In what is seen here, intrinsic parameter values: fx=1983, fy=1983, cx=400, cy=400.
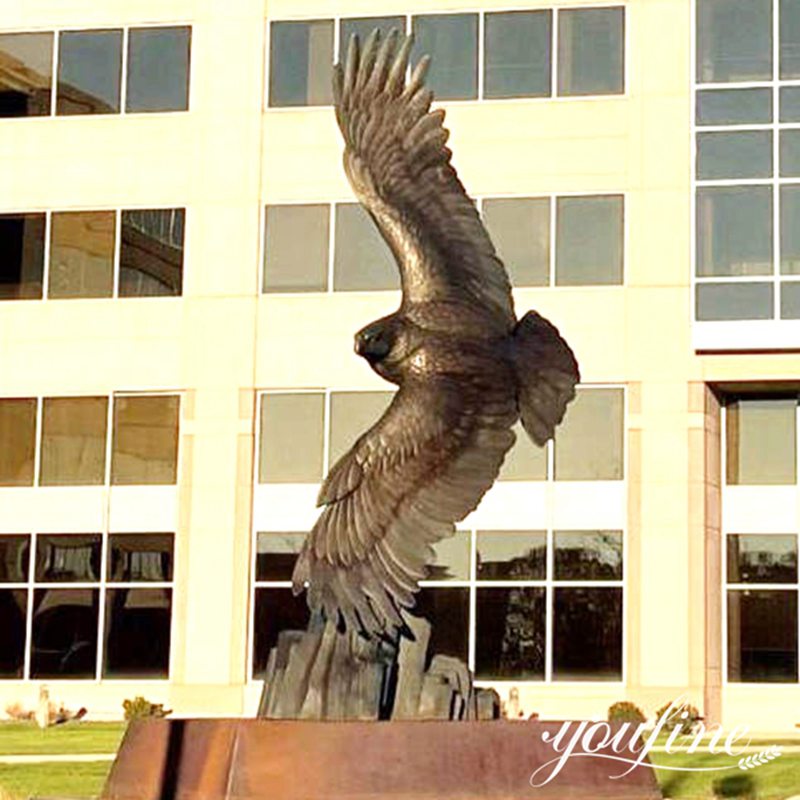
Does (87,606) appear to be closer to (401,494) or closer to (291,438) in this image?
(291,438)

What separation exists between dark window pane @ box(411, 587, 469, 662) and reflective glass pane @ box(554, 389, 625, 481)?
271cm

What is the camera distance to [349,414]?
3472 cm

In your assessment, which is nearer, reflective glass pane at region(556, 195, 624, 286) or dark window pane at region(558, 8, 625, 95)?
reflective glass pane at region(556, 195, 624, 286)

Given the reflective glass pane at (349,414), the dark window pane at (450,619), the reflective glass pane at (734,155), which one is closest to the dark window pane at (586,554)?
the dark window pane at (450,619)

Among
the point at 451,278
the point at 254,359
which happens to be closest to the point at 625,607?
the point at 254,359

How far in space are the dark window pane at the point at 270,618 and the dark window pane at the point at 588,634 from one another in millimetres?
4396

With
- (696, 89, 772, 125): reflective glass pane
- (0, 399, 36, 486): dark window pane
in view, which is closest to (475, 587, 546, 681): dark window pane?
(696, 89, 772, 125): reflective glass pane

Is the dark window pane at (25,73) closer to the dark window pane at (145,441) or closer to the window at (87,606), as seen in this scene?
the dark window pane at (145,441)

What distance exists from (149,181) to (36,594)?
25.4 ft

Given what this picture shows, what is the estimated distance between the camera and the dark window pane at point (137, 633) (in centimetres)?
3494

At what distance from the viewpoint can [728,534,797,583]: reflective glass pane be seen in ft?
111

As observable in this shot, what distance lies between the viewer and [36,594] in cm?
3544

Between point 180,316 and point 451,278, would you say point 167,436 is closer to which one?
point 180,316

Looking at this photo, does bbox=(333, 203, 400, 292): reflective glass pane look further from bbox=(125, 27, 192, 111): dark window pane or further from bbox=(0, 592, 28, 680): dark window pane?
bbox=(0, 592, 28, 680): dark window pane
